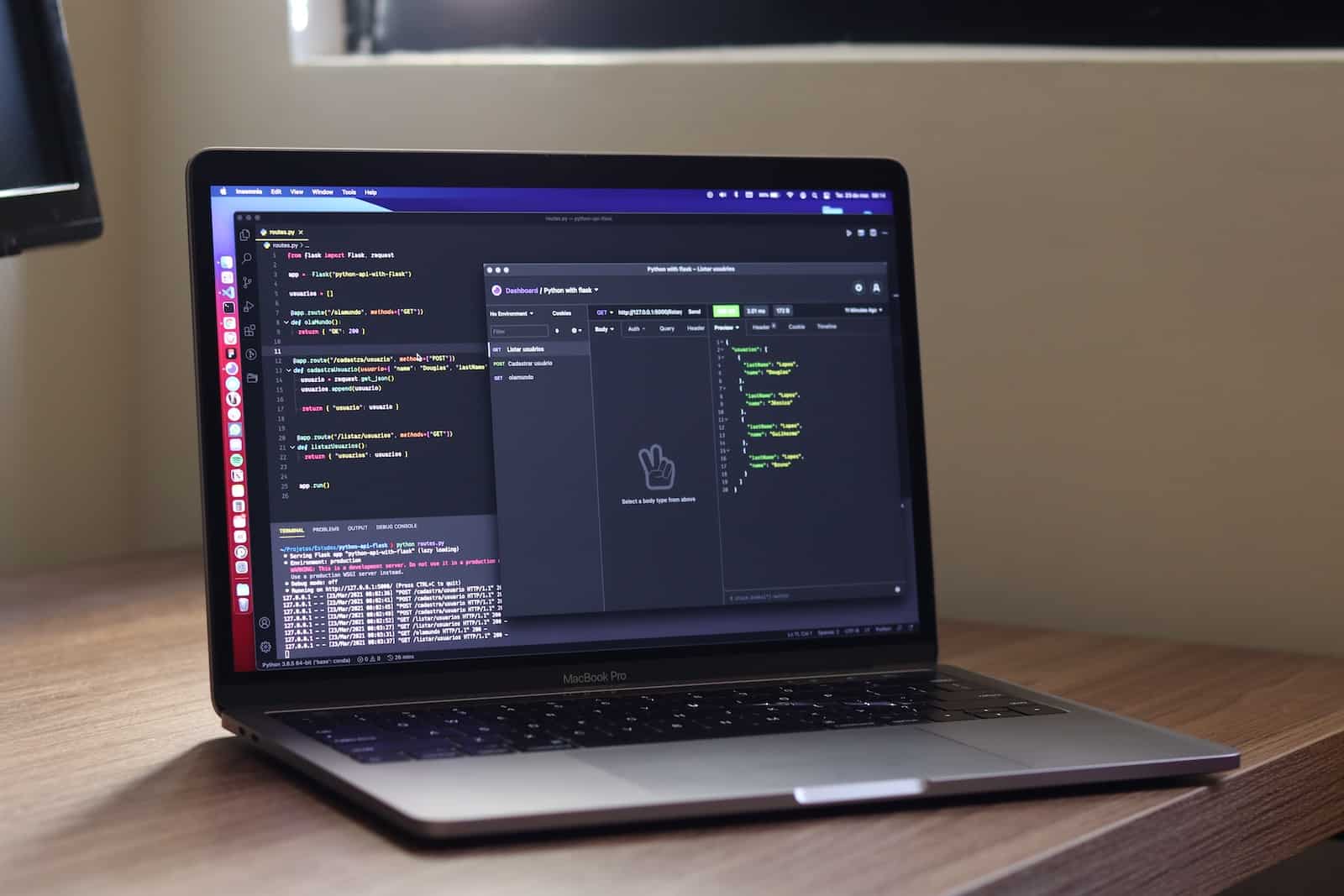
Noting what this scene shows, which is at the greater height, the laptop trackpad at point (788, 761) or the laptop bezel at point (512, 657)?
the laptop bezel at point (512, 657)

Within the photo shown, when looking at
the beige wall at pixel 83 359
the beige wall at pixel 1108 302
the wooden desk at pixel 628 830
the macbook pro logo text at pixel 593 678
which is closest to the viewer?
the wooden desk at pixel 628 830

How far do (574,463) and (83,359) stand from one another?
80cm

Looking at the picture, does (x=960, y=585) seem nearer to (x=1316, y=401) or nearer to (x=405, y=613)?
(x=1316, y=401)

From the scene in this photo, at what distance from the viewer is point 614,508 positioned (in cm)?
81

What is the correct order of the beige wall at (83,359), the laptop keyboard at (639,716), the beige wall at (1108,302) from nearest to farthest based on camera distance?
the laptop keyboard at (639,716), the beige wall at (1108,302), the beige wall at (83,359)

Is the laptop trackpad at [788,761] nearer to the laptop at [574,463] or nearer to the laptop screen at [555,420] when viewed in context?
the laptop at [574,463]

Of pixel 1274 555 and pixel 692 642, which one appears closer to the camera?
pixel 692 642

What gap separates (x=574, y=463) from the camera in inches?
31.6

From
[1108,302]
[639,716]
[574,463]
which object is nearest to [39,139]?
[574,463]

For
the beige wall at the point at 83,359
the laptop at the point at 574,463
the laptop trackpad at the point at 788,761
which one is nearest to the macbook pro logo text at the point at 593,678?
the laptop at the point at 574,463

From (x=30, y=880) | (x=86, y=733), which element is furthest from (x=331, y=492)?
(x=30, y=880)

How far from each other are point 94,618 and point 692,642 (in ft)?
1.59

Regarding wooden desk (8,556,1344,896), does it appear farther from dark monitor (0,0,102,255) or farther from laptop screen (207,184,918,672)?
dark monitor (0,0,102,255)

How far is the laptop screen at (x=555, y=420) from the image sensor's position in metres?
0.76
